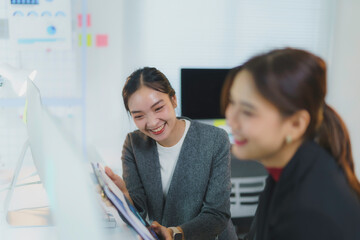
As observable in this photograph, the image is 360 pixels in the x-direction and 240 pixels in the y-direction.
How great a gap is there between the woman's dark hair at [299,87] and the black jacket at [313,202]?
52mm

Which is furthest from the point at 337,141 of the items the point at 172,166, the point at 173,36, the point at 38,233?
the point at 173,36

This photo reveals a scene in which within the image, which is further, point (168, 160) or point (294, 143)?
point (168, 160)

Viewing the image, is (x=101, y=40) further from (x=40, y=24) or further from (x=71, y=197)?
(x=71, y=197)

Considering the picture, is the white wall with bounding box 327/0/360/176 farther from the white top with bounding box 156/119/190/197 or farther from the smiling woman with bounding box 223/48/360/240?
the smiling woman with bounding box 223/48/360/240

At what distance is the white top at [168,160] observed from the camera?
1.32 m

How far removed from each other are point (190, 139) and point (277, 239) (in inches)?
26.7

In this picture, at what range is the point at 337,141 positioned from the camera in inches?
30.4

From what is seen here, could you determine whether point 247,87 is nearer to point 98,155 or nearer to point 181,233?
point 181,233

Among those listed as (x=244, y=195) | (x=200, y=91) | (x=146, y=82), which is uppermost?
(x=146, y=82)

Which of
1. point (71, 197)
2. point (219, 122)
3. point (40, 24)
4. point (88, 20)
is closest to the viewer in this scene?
point (71, 197)

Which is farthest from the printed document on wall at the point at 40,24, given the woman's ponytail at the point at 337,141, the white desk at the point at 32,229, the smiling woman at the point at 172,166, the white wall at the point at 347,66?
the white wall at the point at 347,66

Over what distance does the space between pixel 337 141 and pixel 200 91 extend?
1766mm

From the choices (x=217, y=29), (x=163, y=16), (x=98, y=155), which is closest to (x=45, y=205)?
(x=98, y=155)

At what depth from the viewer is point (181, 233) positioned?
1.12 metres
